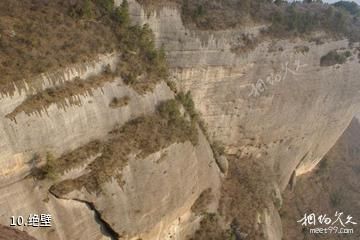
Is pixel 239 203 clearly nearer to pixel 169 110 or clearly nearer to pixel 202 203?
pixel 202 203

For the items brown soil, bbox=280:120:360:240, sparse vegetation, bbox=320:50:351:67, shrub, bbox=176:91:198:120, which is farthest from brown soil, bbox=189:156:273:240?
sparse vegetation, bbox=320:50:351:67

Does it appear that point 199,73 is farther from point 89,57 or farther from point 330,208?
point 330,208

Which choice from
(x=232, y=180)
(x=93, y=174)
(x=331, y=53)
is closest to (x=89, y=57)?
(x=93, y=174)

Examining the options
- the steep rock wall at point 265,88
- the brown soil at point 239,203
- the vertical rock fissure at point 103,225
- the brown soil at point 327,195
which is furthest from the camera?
the brown soil at point 327,195

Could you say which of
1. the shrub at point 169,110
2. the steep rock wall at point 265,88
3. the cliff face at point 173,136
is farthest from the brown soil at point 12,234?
the steep rock wall at point 265,88

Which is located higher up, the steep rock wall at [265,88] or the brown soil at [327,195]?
the steep rock wall at [265,88]

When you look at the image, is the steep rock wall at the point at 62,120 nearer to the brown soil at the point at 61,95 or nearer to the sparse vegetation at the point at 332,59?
the brown soil at the point at 61,95

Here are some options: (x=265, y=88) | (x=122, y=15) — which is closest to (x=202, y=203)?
(x=265, y=88)
